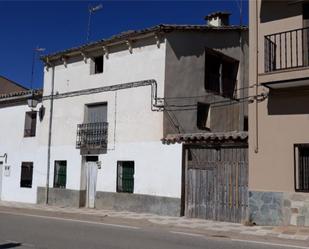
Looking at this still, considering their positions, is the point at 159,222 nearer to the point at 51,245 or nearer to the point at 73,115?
the point at 51,245

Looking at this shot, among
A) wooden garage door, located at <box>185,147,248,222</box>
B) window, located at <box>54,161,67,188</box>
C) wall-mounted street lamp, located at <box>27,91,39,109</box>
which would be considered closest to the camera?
wooden garage door, located at <box>185,147,248,222</box>

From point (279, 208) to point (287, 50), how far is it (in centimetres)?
Result: 457

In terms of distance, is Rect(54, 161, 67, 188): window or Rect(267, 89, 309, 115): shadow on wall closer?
Rect(267, 89, 309, 115): shadow on wall

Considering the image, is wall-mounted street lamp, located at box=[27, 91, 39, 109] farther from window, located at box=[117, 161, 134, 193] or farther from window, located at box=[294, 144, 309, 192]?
window, located at box=[294, 144, 309, 192]

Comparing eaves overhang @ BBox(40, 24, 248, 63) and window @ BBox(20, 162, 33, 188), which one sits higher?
eaves overhang @ BBox(40, 24, 248, 63)

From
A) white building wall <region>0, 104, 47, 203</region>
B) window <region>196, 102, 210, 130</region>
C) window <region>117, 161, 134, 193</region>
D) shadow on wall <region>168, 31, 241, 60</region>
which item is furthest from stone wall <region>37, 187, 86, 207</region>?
shadow on wall <region>168, 31, 241, 60</region>

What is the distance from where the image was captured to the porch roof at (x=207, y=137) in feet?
49.2

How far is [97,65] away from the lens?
830 inches

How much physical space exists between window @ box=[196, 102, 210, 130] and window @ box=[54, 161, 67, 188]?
20.9 ft

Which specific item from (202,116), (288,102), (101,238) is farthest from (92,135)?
(101,238)

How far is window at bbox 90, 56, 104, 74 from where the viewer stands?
68.7 ft

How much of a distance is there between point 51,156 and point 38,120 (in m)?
2.13

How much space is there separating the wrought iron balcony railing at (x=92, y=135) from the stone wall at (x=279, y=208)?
7.44 m

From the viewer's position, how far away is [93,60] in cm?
2100
